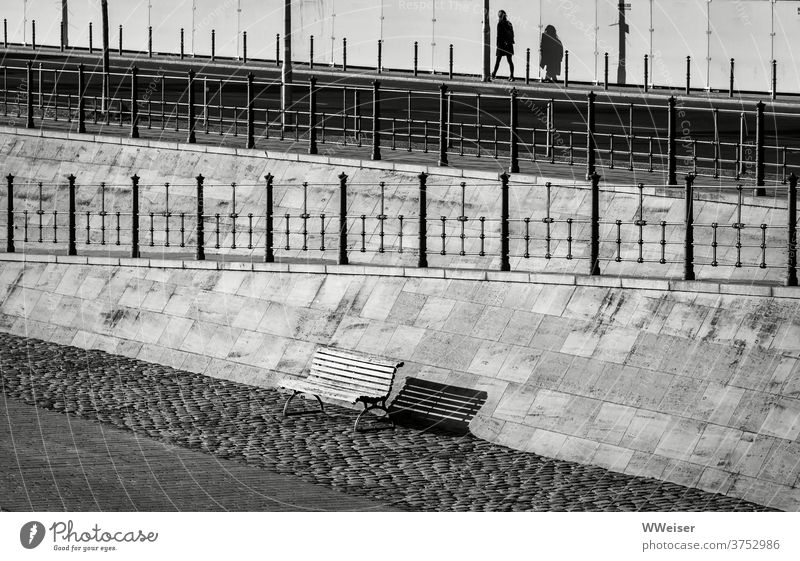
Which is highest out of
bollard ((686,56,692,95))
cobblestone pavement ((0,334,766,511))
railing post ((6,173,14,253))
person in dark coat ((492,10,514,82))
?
person in dark coat ((492,10,514,82))

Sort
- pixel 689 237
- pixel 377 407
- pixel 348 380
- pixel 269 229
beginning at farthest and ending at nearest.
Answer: pixel 269 229
pixel 348 380
pixel 377 407
pixel 689 237

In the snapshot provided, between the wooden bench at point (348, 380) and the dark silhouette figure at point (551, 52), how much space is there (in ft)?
56.5

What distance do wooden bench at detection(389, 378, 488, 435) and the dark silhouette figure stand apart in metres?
17.8

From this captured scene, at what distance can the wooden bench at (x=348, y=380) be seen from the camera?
54.6 feet

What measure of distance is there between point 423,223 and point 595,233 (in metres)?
2.19

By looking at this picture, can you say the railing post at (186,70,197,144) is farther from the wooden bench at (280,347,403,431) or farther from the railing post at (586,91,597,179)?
the wooden bench at (280,347,403,431)

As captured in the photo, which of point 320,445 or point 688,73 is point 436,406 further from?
point 688,73

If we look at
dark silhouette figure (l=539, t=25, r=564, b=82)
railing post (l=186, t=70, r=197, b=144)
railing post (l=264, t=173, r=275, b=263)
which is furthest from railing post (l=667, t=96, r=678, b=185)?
dark silhouette figure (l=539, t=25, r=564, b=82)

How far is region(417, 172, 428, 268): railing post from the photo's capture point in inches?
720

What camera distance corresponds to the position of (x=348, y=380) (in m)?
17.0

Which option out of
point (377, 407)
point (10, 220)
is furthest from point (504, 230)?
point (10, 220)

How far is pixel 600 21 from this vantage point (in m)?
32.9
